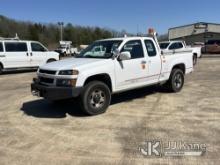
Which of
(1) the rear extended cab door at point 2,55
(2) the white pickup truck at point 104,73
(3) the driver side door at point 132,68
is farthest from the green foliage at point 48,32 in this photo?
(3) the driver side door at point 132,68

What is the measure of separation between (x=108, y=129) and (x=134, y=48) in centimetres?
297

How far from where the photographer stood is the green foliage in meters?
80.0

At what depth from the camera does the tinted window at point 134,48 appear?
314 inches

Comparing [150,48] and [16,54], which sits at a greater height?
[150,48]

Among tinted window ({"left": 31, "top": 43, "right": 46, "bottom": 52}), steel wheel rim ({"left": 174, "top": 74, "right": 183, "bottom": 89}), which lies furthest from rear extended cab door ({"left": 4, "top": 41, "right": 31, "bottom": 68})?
steel wheel rim ({"left": 174, "top": 74, "right": 183, "bottom": 89})

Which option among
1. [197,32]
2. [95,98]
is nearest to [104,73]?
[95,98]

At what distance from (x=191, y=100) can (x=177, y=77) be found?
1.53 m

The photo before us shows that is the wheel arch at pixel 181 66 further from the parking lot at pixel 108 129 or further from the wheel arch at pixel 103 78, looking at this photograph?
the wheel arch at pixel 103 78

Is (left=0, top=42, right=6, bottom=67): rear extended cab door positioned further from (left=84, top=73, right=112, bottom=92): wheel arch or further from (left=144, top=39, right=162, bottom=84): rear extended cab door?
(left=84, top=73, right=112, bottom=92): wheel arch

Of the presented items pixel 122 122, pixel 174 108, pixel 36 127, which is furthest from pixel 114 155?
pixel 174 108

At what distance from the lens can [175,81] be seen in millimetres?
9711

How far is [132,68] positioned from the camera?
7855mm

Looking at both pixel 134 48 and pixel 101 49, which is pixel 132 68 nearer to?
pixel 134 48

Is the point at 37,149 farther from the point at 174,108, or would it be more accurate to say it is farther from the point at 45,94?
the point at 174,108
